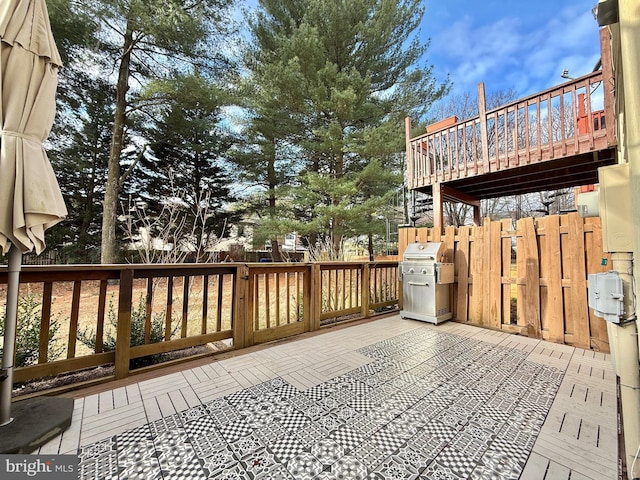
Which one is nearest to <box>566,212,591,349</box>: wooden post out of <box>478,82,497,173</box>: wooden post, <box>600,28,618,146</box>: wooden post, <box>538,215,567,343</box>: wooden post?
<box>538,215,567,343</box>: wooden post

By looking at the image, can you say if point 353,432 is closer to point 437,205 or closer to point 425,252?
point 425,252

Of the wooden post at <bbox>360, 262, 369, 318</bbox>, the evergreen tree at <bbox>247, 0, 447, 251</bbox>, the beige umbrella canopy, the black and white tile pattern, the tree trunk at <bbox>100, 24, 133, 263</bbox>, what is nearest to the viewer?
the black and white tile pattern

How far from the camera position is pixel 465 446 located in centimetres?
164

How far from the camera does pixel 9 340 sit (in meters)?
1.71

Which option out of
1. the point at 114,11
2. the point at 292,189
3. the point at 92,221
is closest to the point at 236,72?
the point at 114,11

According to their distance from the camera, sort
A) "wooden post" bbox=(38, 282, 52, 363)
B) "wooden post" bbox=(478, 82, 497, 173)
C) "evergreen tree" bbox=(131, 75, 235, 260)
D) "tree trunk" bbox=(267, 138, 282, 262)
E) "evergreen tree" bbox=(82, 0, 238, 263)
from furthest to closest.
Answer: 1. "tree trunk" bbox=(267, 138, 282, 262)
2. "evergreen tree" bbox=(131, 75, 235, 260)
3. "evergreen tree" bbox=(82, 0, 238, 263)
4. "wooden post" bbox=(478, 82, 497, 173)
5. "wooden post" bbox=(38, 282, 52, 363)

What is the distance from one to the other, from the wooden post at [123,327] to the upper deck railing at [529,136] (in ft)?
18.4

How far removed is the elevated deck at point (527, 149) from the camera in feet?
13.8

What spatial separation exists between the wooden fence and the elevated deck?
1.45 m

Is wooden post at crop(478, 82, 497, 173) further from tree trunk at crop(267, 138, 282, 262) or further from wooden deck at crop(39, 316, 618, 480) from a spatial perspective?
tree trunk at crop(267, 138, 282, 262)

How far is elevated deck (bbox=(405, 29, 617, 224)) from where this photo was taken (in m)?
4.21

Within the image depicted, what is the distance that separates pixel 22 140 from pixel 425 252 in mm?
4714

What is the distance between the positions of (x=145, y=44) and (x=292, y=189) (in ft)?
19.7

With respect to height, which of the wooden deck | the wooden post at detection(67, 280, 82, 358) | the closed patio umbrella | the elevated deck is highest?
the elevated deck
